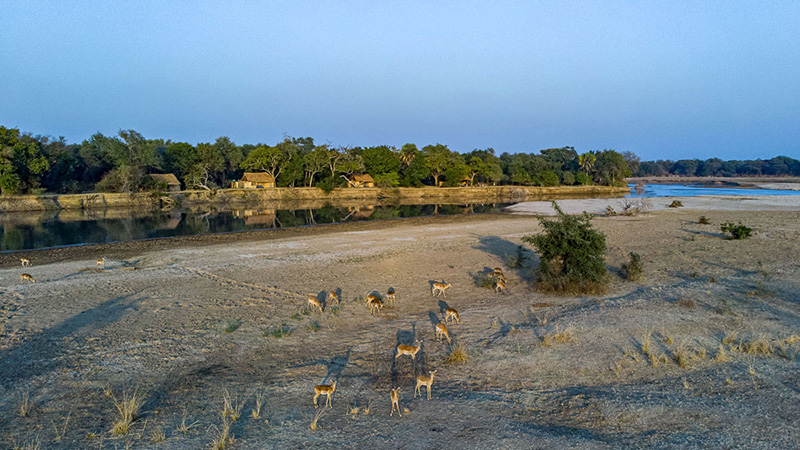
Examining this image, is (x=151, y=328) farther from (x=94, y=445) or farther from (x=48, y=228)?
(x=48, y=228)

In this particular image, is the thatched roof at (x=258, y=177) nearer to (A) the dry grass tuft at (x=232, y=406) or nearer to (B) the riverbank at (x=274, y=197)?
(B) the riverbank at (x=274, y=197)

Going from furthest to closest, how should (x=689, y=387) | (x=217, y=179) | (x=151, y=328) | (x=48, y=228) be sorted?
(x=217, y=179)
(x=48, y=228)
(x=151, y=328)
(x=689, y=387)

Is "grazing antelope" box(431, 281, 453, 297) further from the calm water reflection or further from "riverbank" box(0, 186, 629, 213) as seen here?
"riverbank" box(0, 186, 629, 213)

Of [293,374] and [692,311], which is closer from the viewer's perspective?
[293,374]

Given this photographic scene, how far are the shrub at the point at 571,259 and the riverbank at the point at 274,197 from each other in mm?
48690

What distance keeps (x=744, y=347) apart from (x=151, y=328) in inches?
547

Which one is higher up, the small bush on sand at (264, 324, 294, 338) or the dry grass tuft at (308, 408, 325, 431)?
the small bush on sand at (264, 324, 294, 338)

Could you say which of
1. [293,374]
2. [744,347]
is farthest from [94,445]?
[744,347]

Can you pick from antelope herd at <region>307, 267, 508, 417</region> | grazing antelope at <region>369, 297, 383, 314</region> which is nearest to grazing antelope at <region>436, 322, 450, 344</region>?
antelope herd at <region>307, 267, 508, 417</region>

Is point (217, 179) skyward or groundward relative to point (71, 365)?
skyward

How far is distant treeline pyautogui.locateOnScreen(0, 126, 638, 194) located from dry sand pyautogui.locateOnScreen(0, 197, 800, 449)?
55266mm

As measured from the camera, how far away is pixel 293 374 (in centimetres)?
887

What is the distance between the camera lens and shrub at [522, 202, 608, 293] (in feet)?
48.1

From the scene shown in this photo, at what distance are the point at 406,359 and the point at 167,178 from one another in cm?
7583
